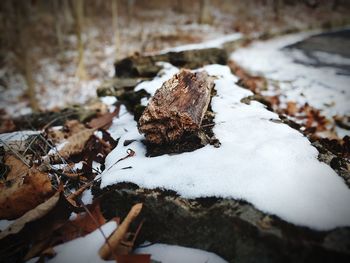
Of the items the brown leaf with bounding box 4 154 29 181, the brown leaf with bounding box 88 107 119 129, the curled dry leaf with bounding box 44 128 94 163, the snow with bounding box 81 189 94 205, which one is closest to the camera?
the snow with bounding box 81 189 94 205

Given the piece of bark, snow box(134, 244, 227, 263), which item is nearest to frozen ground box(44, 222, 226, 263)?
Result: snow box(134, 244, 227, 263)

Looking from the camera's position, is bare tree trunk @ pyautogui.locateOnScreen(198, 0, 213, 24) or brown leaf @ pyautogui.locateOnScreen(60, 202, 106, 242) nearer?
brown leaf @ pyautogui.locateOnScreen(60, 202, 106, 242)

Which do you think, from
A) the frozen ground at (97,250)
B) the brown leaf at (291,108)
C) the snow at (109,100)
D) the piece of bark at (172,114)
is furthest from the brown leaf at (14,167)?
the brown leaf at (291,108)

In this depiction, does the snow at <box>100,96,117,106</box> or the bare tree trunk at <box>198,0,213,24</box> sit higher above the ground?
the bare tree trunk at <box>198,0,213,24</box>

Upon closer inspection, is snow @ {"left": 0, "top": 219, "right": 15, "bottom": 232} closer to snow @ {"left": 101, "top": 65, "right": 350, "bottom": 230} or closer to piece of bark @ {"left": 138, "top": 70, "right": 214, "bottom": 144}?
snow @ {"left": 101, "top": 65, "right": 350, "bottom": 230}

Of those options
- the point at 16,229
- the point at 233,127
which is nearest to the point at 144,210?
the point at 16,229

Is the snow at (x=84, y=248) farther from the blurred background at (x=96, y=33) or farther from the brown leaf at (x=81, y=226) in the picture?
the blurred background at (x=96, y=33)

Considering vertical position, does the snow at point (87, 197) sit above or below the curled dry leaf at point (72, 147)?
below

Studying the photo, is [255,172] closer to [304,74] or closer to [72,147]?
[72,147]
